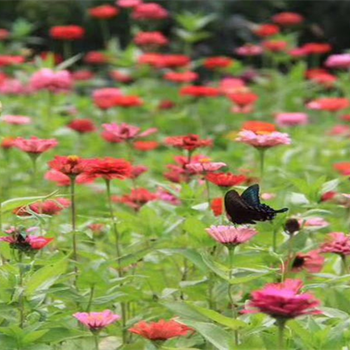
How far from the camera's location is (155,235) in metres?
2.02

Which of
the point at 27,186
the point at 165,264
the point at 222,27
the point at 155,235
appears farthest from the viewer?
the point at 222,27

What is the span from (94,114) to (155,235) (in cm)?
258

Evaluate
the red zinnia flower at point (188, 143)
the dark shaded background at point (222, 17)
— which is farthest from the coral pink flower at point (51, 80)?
the dark shaded background at point (222, 17)

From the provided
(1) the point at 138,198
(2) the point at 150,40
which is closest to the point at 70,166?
(1) the point at 138,198

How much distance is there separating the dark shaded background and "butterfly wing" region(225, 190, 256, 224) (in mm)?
4249

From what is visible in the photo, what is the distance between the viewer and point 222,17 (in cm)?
593

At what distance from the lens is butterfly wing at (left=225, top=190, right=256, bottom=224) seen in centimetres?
163

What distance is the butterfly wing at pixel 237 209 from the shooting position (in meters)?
1.63

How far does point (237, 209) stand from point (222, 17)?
4.39 meters

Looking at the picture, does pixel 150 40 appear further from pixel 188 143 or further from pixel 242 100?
pixel 188 143

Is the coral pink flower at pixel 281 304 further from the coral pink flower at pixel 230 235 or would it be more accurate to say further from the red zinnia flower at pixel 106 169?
the red zinnia flower at pixel 106 169

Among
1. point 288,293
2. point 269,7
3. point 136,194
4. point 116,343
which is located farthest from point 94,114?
point 288,293

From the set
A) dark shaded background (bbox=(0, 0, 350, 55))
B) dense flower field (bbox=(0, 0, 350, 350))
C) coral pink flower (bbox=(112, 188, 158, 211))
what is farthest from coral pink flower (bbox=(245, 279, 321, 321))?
dark shaded background (bbox=(0, 0, 350, 55))

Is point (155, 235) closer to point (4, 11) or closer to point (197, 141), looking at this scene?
point (197, 141)
